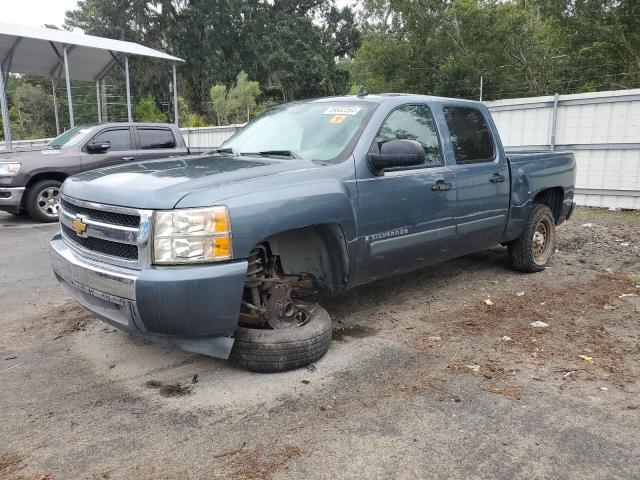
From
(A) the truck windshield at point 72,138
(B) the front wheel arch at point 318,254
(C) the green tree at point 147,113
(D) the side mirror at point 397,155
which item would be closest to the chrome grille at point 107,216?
(B) the front wheel arch at point 318,254

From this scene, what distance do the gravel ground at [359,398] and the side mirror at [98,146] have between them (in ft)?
17.1

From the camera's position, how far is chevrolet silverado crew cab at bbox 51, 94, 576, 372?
9.83 feet

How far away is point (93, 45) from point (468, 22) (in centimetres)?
1717

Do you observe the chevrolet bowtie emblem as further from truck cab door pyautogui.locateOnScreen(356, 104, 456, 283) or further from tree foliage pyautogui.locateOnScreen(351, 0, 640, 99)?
tree foliage pyautogui.locateOnScreen(351, 0, 640, 99)

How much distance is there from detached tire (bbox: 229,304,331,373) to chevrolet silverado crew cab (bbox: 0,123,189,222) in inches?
251

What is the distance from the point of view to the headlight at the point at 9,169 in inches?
353

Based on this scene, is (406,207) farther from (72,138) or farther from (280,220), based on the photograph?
(72,138)

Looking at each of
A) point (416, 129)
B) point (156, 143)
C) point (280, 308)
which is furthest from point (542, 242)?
point (156, 143)

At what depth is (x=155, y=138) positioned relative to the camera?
10.8 meters

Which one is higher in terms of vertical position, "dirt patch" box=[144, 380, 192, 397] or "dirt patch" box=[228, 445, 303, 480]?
"dirt patch" box=[228, 445, 303, 480]

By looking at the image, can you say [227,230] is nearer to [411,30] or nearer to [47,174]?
[47,174]

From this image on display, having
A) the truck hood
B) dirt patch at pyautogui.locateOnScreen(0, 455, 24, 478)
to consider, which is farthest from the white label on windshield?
dirt patch at pyautogui.locateOnScreen(0, 455, 24, 478)

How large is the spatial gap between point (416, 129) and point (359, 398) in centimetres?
242

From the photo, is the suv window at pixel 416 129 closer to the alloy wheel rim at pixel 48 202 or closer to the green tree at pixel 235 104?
the alloy wheel rim at pixel 48 202
